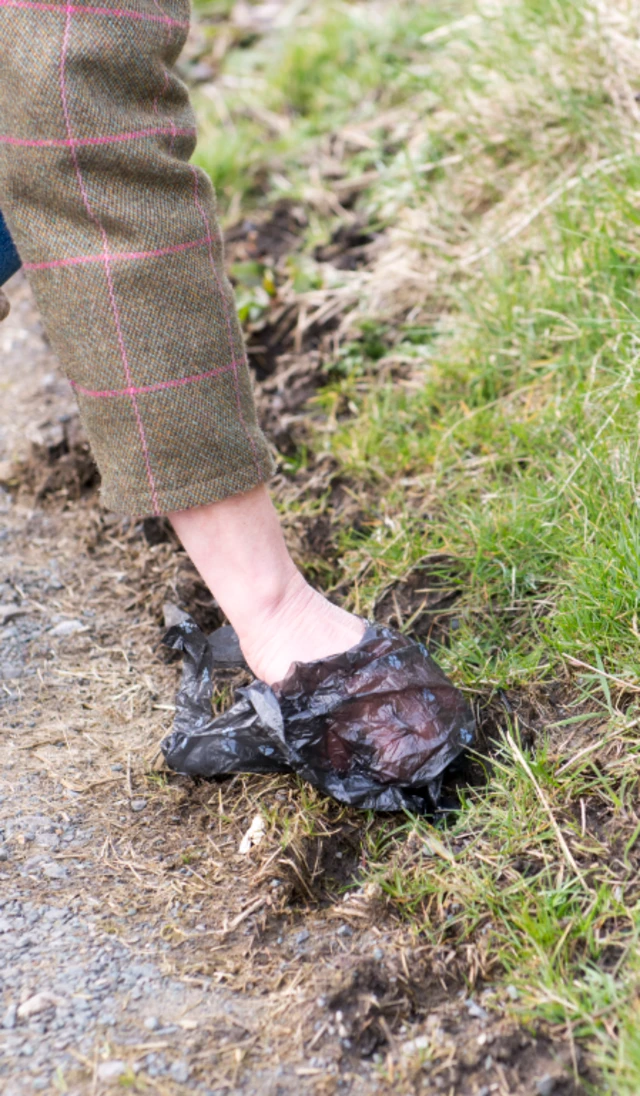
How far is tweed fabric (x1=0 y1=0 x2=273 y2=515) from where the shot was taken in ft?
4.37

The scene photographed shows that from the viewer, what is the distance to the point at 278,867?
59.6 inches

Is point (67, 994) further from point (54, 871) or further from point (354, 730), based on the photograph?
point (354, 730)

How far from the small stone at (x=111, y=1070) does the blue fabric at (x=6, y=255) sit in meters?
1.24

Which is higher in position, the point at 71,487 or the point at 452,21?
the point at 452,21

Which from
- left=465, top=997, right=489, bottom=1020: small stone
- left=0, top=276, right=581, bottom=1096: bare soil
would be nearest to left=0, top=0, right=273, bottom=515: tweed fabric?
left=0, top=276, right=581, bottom=1096: bare soil

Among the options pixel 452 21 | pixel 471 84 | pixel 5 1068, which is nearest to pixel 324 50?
pixel 452 21

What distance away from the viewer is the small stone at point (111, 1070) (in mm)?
1205

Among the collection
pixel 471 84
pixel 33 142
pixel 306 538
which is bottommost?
pixel 306 538

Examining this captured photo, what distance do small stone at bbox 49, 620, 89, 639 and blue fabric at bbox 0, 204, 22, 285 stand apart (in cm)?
70

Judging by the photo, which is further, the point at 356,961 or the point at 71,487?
the point at 71,487

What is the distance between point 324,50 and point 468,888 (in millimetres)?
3533

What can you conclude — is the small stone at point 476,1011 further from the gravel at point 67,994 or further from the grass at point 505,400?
the gravel at point 67,994

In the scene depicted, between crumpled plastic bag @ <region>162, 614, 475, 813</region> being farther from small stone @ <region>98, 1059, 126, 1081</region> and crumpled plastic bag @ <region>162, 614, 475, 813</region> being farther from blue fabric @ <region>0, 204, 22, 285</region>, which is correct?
blue fabric @ <region>0, 204, 22, 285</region>

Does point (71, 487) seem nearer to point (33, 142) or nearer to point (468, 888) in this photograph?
point (33, 142)
